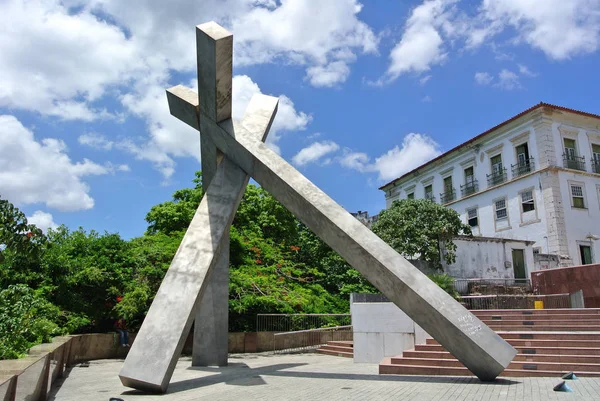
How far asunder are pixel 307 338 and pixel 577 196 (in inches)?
758

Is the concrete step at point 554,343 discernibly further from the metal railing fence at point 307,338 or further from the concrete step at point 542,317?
→ the metal railing fence at point 307,338

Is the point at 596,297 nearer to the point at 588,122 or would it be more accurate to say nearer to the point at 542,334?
the point at 542,334

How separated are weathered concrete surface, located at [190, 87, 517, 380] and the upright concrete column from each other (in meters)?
0.94

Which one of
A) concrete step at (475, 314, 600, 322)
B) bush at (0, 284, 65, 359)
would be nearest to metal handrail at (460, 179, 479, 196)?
concrete step at (475, 314, 600, 322)

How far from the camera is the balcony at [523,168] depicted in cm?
2782

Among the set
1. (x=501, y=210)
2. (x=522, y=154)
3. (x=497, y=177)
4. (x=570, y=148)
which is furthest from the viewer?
(x=497, y=177)

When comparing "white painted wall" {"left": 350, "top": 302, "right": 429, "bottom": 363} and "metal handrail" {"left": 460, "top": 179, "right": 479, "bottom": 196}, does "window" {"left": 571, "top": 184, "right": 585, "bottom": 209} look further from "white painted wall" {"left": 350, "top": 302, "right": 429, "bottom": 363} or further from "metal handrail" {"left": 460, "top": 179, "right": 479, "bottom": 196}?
"white painted wall" {"left": 350, "top": 302, "right": 429, "bottom": 363}

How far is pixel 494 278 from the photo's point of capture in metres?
23.3

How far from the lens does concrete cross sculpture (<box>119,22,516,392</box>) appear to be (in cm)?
679

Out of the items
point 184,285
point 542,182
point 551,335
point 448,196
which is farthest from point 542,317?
point 448,196

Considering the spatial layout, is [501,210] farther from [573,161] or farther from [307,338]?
[307,338]

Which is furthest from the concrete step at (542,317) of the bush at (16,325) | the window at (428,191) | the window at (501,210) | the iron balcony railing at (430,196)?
the window at (428,191)

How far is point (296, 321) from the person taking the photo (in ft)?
58.1

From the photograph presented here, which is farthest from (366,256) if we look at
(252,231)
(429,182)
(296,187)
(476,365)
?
(429,182)
